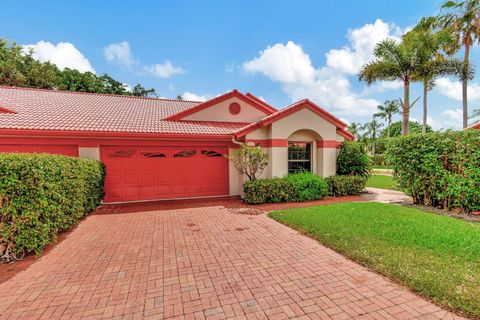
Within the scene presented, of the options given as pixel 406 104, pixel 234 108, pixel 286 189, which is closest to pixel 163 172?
pixel 234 108

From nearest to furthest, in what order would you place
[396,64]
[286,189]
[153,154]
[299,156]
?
[286,189]
[153,154]
[299,156]
[396,64]

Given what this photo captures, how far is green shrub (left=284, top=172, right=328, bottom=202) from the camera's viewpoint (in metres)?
10.1

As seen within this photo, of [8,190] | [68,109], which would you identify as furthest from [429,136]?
[68,109]

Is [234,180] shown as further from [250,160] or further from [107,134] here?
[107,134]

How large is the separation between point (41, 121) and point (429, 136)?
15.8 metres

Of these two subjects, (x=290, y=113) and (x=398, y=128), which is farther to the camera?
(x=398, y=128)

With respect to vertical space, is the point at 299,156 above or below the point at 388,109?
below

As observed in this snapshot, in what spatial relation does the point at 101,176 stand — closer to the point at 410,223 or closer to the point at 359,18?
the point at 410,223

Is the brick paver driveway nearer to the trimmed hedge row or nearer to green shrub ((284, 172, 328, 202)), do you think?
the trimmed hedge row

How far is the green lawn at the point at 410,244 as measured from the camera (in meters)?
3.35

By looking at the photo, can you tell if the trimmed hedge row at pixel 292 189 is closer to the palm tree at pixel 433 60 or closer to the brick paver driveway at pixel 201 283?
the brick paver driveway at pixel 201 283

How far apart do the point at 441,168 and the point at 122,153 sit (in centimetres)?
1303

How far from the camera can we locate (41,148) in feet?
30.2

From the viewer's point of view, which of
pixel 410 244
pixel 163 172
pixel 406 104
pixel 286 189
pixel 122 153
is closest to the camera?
pixel 410 244
